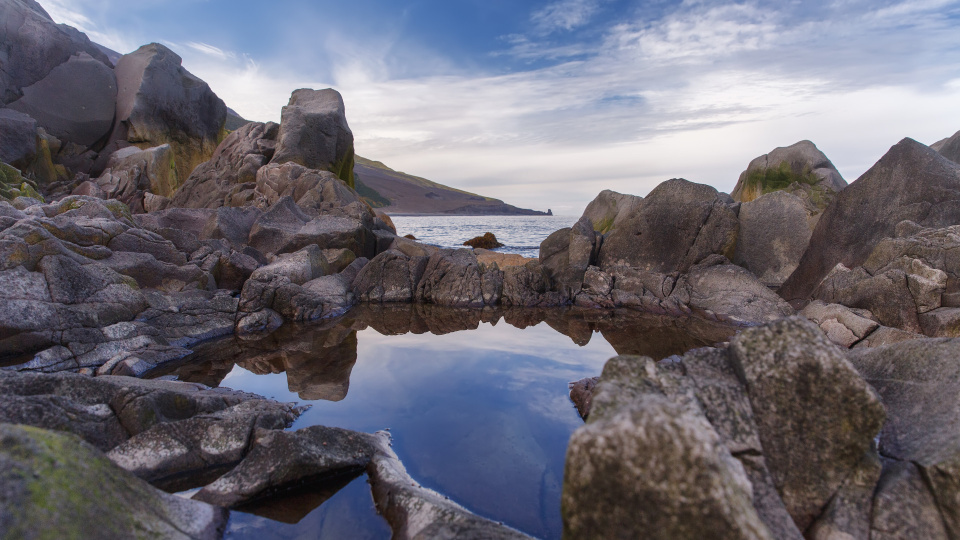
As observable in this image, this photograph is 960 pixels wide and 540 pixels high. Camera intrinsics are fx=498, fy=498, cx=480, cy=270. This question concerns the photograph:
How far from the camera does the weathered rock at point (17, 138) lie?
885 inches

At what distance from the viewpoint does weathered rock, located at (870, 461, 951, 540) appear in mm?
2898

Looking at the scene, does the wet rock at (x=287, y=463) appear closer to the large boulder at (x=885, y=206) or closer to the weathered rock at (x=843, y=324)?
the weathered rock at (x=843, y=324)

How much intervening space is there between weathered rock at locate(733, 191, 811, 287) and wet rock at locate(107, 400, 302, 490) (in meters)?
15.2

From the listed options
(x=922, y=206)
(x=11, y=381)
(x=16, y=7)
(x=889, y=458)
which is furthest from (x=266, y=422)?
(x=16, y=7)

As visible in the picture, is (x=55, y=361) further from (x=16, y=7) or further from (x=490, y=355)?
(x=16, y=7)

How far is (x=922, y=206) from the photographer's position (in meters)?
11.6

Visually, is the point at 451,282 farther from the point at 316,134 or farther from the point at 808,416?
the point at 808,416

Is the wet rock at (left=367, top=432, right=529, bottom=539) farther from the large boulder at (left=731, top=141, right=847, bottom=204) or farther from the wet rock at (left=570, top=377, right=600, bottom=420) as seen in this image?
the large boulder at (left=731, top=141, right=847, bottom=204)

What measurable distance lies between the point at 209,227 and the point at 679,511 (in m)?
17.6

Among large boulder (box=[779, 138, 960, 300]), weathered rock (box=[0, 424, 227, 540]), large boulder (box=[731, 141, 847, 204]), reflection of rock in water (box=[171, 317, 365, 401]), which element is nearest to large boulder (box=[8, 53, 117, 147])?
reflection of rock in water (box=[171, 317, 365, 401])

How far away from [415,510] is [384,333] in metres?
8.35

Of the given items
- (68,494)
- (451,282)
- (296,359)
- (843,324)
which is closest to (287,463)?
(68,494)

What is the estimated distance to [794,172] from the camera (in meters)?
25.5

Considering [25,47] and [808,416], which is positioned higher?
[25,47]
